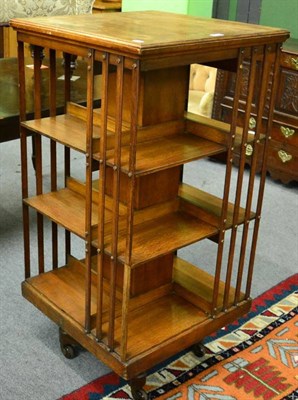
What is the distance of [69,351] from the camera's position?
6.20 feet

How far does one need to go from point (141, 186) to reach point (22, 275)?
890 mm

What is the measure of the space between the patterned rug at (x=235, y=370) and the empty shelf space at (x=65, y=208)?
0.50m

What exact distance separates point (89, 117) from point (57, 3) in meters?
2.18

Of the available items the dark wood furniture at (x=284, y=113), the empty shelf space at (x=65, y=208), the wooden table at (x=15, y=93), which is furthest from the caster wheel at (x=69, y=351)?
the dark wood furniture at (x=284, y=113)

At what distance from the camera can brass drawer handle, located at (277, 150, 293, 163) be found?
3219mm

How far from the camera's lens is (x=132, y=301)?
5.89 ft

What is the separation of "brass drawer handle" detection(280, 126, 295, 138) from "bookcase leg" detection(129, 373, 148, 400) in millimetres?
1872

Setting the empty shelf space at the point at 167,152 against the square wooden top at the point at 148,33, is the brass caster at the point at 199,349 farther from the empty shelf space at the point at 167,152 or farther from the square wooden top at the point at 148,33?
the square wooden top at the point at 148,33

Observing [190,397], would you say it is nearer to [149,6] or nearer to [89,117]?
[89,117]

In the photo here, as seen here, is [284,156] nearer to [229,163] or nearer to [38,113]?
[229,163]

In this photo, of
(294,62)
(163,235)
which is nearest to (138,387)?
(163,235)

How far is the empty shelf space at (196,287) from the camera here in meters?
1.82

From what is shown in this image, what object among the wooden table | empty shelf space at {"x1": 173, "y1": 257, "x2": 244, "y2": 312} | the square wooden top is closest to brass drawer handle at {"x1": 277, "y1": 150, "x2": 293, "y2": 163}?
the wooden table

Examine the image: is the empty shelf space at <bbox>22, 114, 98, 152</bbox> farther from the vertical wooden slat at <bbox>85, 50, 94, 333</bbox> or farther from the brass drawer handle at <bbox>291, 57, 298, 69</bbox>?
the brass drawer handle at <bbox>291, 57, 298, 69</bbox>
